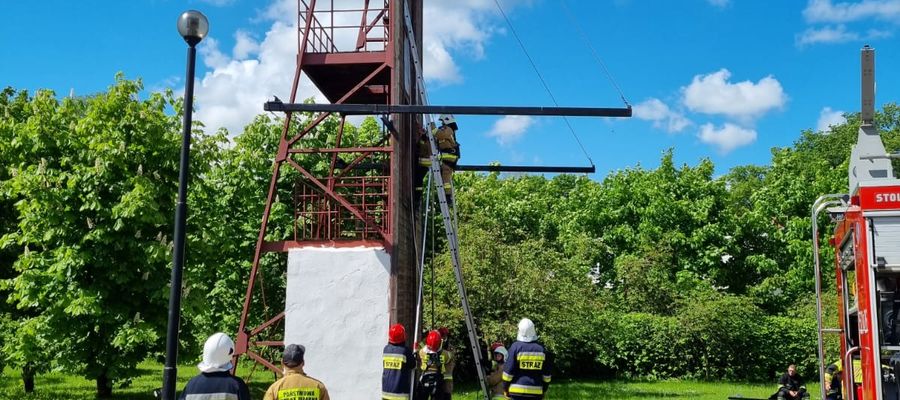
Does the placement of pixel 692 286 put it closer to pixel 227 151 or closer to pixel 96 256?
pixel 227 151

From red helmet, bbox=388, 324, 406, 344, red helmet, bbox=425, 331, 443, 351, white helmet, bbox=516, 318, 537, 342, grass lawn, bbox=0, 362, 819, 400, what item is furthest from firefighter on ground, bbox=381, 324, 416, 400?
grass lawn, bbox=0, 362, 819, 400

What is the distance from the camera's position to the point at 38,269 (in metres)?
17.7

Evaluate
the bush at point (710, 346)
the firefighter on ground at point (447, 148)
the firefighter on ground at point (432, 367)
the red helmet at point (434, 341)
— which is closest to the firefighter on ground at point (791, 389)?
the firefighter on ground at point (447, 148)

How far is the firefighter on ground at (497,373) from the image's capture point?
12.8 metres

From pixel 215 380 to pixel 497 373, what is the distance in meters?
7.88

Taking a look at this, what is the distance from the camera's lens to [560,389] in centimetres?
2752

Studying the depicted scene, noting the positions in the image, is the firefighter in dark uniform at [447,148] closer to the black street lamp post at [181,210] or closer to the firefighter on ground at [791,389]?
Answer: the black street lamp post at [181,210]

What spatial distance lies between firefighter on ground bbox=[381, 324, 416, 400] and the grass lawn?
38.9ft

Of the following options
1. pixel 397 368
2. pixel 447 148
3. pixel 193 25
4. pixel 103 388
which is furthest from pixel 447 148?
pixel 103 388

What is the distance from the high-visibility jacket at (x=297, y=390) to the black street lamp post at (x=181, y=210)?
256cm

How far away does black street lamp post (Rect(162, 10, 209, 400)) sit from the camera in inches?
340

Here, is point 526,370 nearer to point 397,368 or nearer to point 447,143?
point 397,368

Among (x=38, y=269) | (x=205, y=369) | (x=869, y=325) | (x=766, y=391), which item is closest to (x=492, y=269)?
(x=766, y=391)

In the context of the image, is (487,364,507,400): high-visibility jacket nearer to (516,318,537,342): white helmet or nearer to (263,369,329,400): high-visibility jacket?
(516,318,537,342): white helmet
